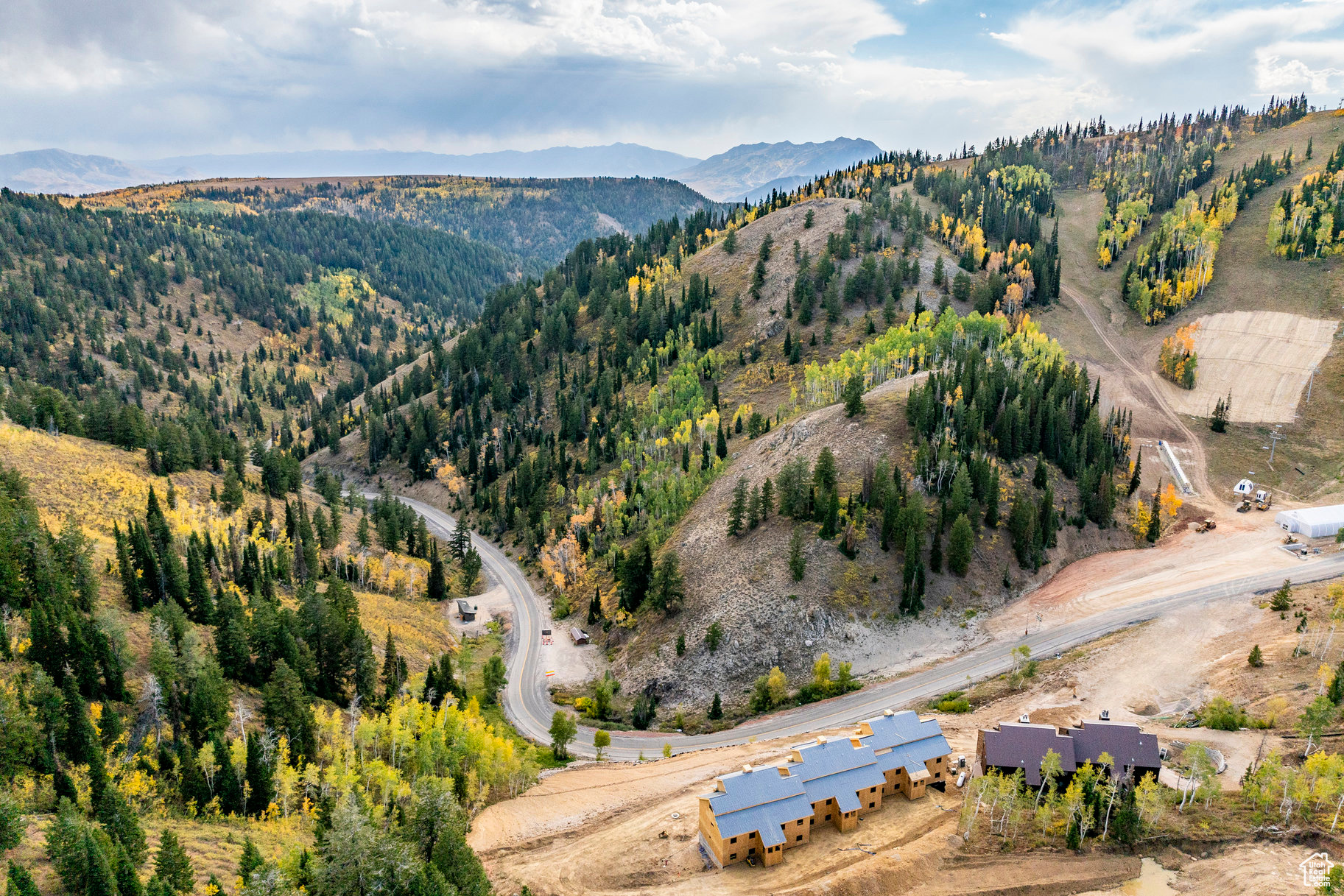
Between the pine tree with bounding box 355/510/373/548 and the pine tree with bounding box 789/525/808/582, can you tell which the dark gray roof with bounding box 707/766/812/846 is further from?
the pine tree with bounding box 355/510/373/548

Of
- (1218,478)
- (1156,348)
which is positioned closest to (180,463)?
(1218,478)

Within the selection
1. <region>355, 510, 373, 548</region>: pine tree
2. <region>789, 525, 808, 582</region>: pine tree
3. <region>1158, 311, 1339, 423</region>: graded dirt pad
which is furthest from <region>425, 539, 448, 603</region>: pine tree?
<region>1158, 311, 1339, 423</region>: graded dirt pad

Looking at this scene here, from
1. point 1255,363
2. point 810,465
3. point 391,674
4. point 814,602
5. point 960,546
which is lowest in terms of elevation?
point 391,674

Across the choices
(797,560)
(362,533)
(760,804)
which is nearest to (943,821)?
(760,804)

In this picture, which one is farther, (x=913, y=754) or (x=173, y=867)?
(x=913, y=754)

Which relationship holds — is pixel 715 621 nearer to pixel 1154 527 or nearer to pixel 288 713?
pixel 288 713

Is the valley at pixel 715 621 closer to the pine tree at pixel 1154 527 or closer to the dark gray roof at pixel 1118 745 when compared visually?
the pine tree at pixel 1154 527

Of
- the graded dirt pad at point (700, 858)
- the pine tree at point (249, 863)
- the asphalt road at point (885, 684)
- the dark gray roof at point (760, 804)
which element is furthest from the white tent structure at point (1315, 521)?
the pine tree at point (249, 863)
